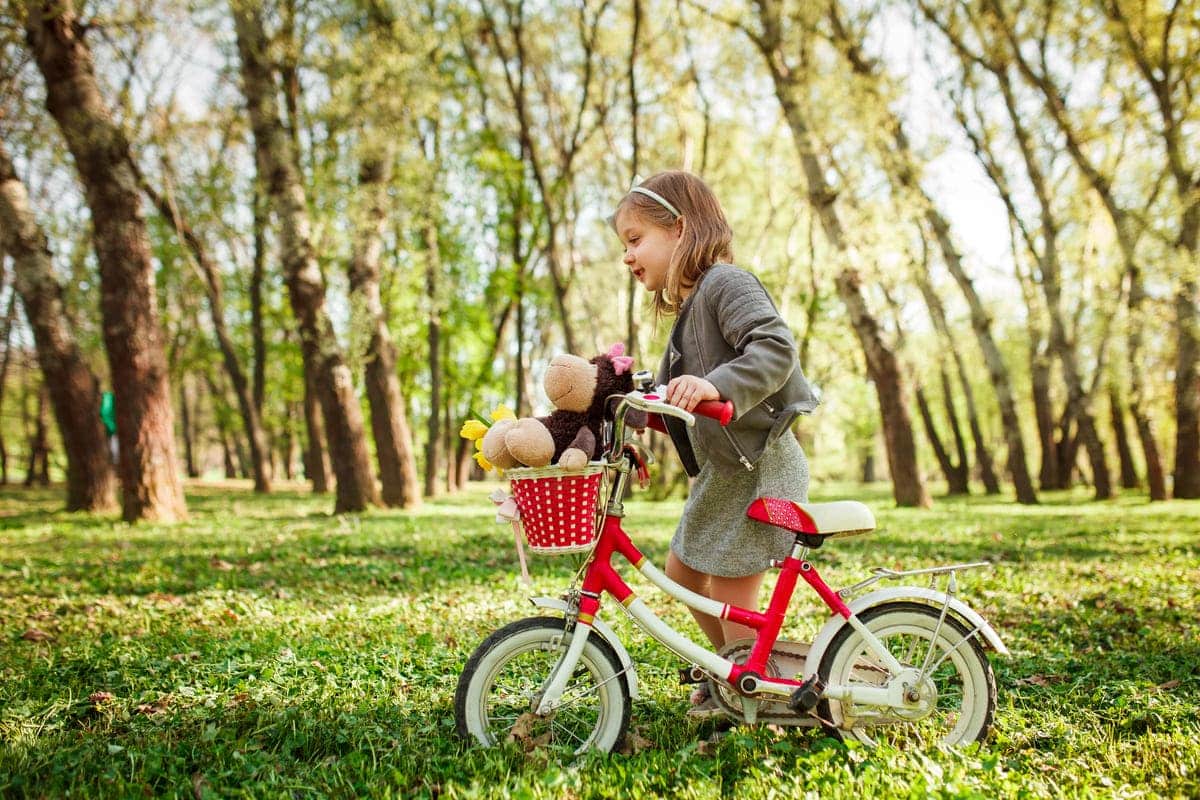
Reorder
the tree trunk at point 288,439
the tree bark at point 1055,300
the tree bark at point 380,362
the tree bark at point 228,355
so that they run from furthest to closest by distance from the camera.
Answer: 1. the tree trunk at point 288,439
2. the tree bark at point 228,355
3. the tree bark at point 1055,300
4. the tree bark at point 380,362

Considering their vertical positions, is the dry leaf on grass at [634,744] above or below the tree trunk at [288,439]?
below

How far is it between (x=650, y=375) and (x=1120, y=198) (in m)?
19.8

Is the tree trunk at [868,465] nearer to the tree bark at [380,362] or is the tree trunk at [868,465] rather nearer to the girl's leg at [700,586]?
the tree bark at [380,362]

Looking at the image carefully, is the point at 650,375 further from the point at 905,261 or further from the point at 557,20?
the point at 905,261

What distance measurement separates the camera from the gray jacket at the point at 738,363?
107 inches

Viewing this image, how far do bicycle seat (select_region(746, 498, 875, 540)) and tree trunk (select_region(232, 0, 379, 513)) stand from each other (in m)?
10.7

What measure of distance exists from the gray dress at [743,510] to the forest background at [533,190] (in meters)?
10.2

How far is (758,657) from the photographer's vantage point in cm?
299

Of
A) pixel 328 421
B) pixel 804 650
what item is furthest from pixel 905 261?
pixel 804 650

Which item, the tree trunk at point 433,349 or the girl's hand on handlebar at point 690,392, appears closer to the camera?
the girl's hand on handlebar at point 690,392

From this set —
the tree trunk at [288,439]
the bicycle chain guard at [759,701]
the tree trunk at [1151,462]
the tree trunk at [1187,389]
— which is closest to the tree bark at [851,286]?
the tree trunk at [1187,389]

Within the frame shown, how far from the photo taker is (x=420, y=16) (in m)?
13.9

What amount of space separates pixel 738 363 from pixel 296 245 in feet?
36.2

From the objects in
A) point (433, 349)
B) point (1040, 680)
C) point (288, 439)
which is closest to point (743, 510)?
point (1040, 680)
